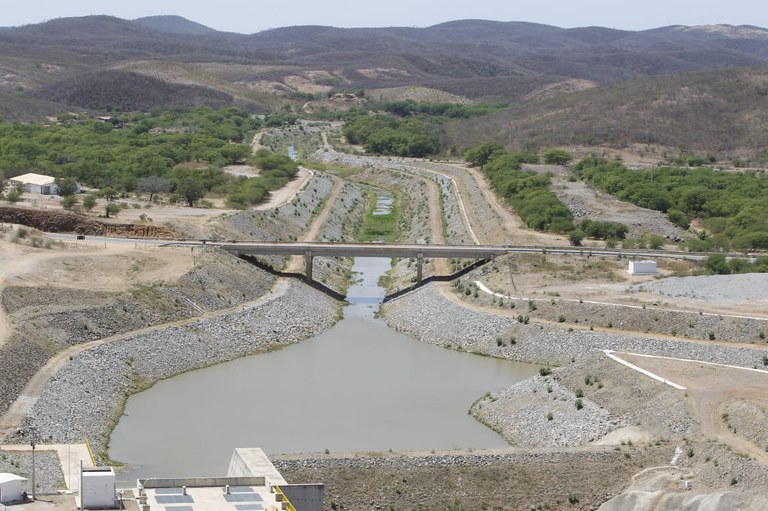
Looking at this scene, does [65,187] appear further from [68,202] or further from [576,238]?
[576,238]

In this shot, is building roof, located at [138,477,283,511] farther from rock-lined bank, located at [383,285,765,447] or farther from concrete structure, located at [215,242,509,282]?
concrete structure, located at [215,242,509,282]

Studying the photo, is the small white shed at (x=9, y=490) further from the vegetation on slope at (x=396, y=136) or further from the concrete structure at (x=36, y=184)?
the vegetation on slope at (x=396, y=136)

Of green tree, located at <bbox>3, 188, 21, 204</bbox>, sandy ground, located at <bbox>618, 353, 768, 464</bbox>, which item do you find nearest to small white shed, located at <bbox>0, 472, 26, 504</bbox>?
Result: sandy ground, located at <bbox>618, 353, 768, 464</bbox>

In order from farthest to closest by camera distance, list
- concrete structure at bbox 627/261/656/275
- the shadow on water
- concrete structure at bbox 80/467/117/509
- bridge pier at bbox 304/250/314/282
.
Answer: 1. bridge pier at bbox 304/250/314/282
2. the shadow on water
3. concrete structure at bbox 627/261/656/275
4. concrete structure at bbox 80/467/117/509

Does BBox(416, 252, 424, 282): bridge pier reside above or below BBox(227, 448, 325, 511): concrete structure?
below

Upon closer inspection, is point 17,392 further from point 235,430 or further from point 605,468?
point 605,468
